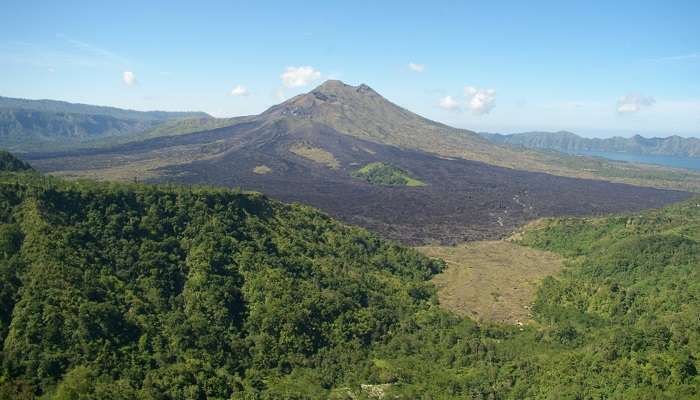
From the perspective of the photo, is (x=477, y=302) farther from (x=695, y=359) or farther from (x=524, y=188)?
(x=524, y=188)

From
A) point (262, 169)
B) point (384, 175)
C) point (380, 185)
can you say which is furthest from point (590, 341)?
point (262, 169)

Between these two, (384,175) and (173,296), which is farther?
(384,175)

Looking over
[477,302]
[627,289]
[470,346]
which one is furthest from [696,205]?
[470,346]

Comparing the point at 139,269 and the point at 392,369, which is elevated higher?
the point at 139,269

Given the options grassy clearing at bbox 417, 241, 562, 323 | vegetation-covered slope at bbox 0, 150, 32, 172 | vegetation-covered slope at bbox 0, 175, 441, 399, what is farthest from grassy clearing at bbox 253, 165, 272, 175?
vegetation-covered slope at bbox 0, 175, 441, 399

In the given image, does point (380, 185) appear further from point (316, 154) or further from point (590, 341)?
point (590, 341)
